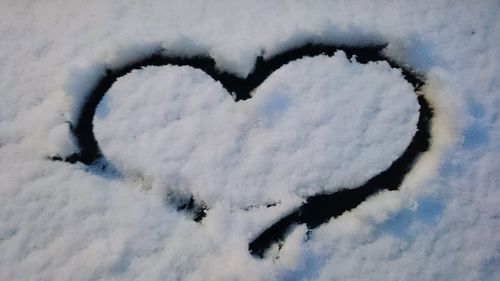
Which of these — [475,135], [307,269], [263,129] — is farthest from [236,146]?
[475,135]

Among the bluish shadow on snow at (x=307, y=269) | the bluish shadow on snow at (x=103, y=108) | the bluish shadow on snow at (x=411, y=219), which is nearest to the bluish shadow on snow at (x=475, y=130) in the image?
the bluish shadow on snow at (x=411, y=219)

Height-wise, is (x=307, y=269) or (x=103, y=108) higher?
(x=103, y=108)

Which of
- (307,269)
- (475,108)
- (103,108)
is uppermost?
(475,108)

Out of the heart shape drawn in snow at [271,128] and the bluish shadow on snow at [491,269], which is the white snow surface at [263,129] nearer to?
the heart shape drawn in snow at [271,128]

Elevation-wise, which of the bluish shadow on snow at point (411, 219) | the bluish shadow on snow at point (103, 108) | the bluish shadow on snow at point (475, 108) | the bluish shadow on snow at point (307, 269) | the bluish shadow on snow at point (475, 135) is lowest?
the bluish shadow on snow at point (307, 269)

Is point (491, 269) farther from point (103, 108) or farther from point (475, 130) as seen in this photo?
point (103, 108)

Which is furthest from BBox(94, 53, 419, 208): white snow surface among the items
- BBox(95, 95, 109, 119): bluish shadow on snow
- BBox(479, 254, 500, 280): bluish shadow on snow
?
BBox(479, 254, 500, 280): bluish shadow on snow

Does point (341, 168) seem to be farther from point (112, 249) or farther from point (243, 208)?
point (112, 249)
